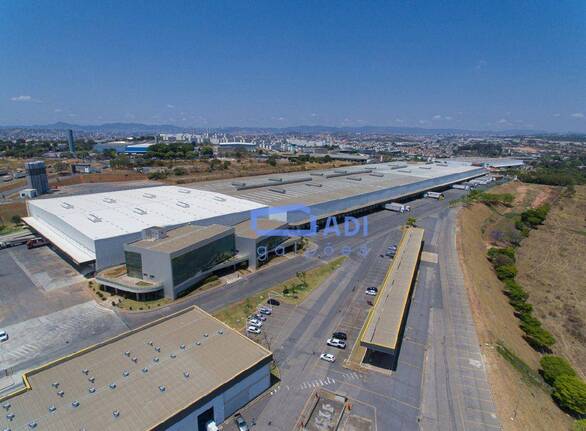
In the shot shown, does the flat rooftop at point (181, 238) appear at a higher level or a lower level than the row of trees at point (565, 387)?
higher

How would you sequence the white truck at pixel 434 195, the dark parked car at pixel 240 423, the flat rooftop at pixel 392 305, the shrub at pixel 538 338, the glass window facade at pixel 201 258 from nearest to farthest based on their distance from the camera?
the dark parked car at pixel 240 423 → the flat rooftop at pixel 392 305 → the shrub at pixel 538 338 → the glass window facade at pixel 201 258 → the white truck at pixel 434 195

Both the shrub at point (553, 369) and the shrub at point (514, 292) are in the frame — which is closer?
the shrub at point (553, 369)

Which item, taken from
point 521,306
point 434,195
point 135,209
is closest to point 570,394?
point 521,306

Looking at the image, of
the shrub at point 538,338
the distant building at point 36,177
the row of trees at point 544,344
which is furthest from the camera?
the distant building at point 36,177

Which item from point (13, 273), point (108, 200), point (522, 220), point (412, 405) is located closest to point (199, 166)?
point (108, 200)

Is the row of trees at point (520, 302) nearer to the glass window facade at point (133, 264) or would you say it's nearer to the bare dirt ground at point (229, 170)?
the glass window facade at point (133, 264)

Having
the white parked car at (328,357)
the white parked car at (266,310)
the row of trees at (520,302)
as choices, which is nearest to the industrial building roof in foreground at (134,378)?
the white parked car at (328,357)

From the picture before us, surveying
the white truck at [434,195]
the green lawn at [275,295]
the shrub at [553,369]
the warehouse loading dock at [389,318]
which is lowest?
the shrub at [553,369]
